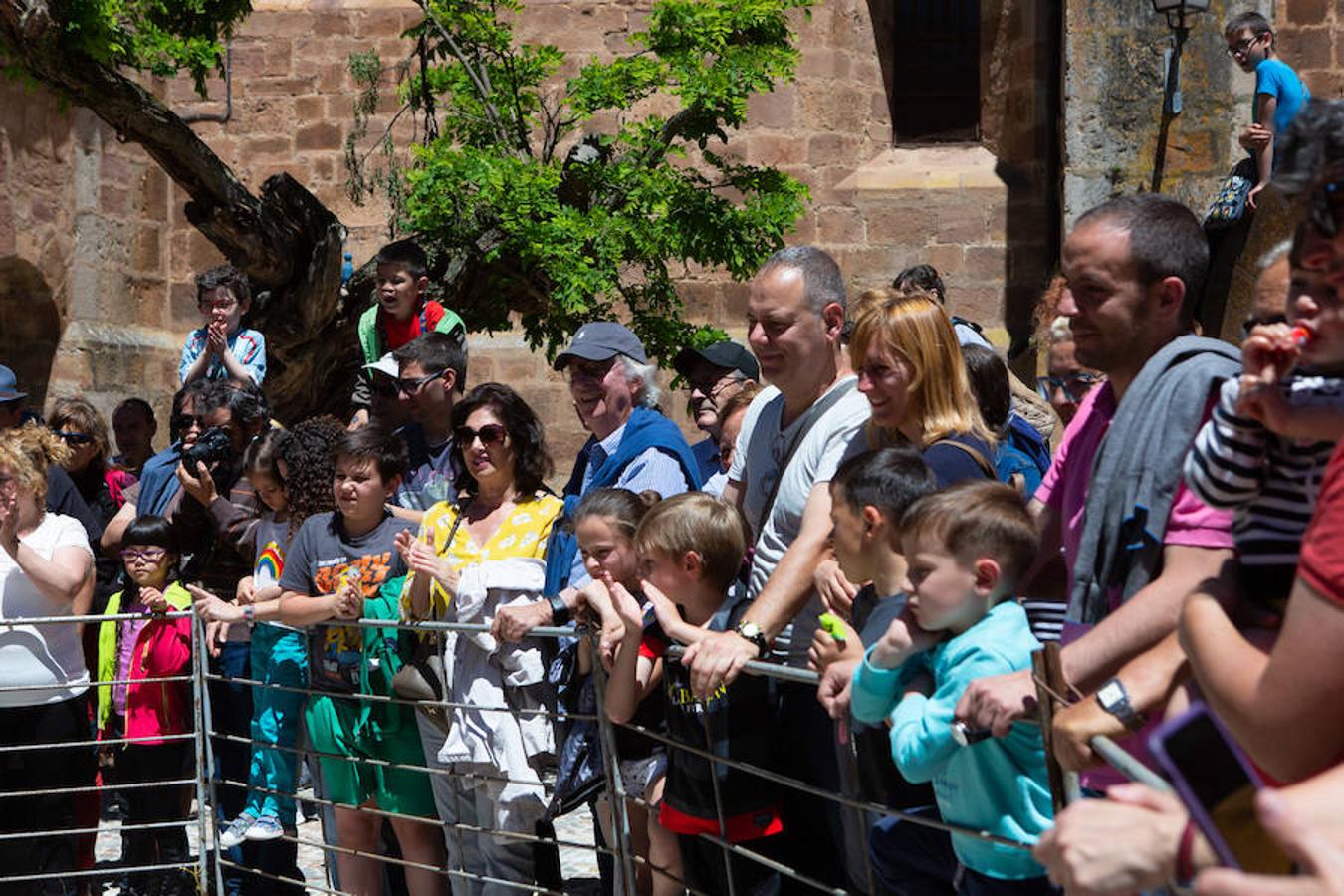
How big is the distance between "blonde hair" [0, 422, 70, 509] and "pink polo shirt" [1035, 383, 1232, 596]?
4.44 meters

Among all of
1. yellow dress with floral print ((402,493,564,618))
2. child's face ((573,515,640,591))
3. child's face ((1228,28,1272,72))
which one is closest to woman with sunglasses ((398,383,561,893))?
yellow dress with floral print ((402,493,564,618))

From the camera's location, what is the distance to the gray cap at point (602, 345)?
5.83 m

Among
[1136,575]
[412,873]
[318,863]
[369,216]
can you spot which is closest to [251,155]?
[369,216]

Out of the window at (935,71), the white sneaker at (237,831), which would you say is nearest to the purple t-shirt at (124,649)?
the white sneaker at (237,831)

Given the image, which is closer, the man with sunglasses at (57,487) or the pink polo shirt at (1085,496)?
the pink polo shirt at (1085,496)

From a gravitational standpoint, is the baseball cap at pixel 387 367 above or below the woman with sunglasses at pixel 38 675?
above

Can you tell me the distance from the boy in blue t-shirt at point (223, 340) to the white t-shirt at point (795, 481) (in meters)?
4.13

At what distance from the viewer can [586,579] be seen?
16.8 feet

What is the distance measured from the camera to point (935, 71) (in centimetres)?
1493

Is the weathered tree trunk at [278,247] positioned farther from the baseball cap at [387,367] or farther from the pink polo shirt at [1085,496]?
the pink polo shirt at [1085,496]

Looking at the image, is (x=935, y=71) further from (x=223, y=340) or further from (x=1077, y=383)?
(x=1077, y=383)

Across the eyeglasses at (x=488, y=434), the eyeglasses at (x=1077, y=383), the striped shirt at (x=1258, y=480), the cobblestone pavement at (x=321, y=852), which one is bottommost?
the cobblestone pavement at (x=321, y=852)

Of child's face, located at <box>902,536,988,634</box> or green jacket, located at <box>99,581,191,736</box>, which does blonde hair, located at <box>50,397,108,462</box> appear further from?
child's face, located at <box>902,536,988,634</box>

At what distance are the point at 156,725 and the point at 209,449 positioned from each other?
1147 mm
